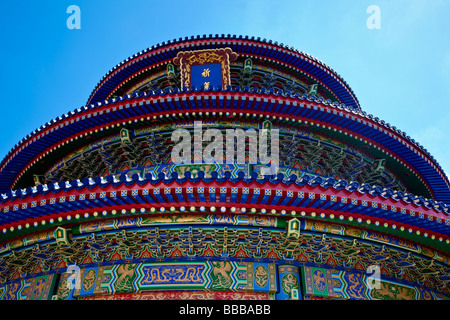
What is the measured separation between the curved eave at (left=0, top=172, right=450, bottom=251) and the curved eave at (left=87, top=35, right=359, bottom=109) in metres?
8.14

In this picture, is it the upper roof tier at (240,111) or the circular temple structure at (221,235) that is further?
the upper roof tier at (240,111)

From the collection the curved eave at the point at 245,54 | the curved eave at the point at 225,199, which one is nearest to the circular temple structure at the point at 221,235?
the curved eave at the point at 225,199

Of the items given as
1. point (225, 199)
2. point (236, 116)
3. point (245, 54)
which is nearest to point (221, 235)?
point (225, 199)

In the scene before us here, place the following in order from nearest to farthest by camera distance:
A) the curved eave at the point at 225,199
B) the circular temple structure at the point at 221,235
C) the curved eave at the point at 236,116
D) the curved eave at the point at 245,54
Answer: the curved eave at the point at 225,199
the circular temple structure at the point at 221,235
the curved eave at the point at 236,116
the curved eave at the point at 245,54

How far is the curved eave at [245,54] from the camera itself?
12.8 metres

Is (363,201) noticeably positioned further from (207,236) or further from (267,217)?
(207,236)

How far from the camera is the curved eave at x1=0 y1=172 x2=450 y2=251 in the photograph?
5723mm

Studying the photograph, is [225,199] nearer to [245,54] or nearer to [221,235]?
[221,235]

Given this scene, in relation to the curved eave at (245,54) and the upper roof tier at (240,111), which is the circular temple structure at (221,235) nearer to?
A: the upper roof tier at (240,111)

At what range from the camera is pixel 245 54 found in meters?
13.1

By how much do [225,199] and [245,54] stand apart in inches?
337

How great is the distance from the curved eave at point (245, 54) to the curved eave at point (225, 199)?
8.14m

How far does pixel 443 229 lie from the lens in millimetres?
6312
